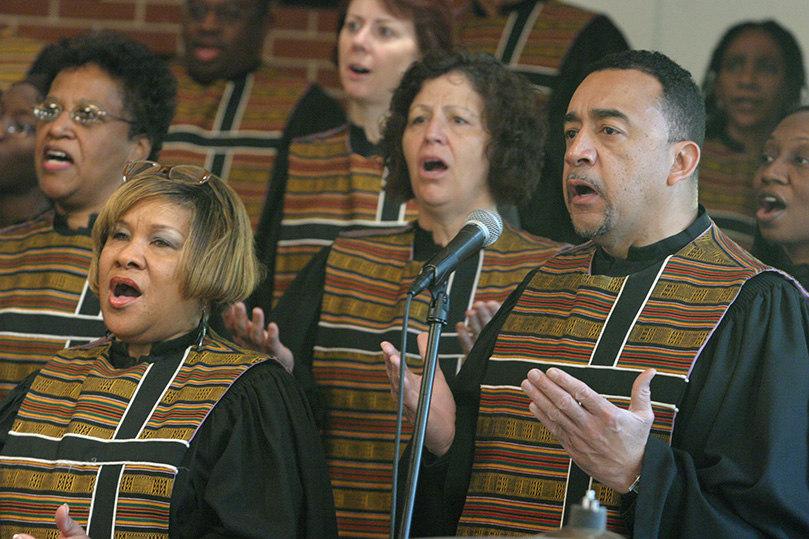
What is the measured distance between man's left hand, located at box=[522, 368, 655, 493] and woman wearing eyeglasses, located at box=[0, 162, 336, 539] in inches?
28.6

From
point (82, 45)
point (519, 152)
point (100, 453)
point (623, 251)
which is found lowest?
point (100, 453)

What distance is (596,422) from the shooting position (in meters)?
2.23

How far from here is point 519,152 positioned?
140 inches

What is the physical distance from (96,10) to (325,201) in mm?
2181

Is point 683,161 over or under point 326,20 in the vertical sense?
under

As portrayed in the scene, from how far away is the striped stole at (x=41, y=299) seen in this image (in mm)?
3512

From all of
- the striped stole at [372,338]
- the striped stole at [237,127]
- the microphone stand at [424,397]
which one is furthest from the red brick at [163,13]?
the microphone stand at [424,397]

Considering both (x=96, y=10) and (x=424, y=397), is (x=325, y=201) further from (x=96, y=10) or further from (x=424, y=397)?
(x=96, y=10)

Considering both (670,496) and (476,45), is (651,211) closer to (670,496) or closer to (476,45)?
(670,496)

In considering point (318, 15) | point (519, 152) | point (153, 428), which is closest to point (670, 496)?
point (153, 428)

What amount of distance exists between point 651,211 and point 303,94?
2.24 meters

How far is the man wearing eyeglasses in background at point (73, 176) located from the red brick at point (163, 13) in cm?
162

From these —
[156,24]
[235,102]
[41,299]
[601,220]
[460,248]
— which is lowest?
[41,299]

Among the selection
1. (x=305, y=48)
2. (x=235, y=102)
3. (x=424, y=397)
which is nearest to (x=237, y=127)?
(x=235, y=102)
